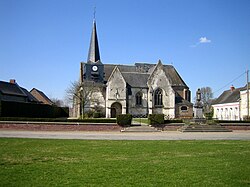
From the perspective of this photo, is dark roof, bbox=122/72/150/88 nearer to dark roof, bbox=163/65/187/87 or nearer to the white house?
dark roof, bbox=163/65/187/87

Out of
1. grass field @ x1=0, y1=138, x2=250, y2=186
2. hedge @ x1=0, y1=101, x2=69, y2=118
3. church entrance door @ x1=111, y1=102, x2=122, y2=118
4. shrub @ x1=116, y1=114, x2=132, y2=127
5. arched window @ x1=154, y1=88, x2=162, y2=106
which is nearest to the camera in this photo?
grass field @ x1=0, y1=138, x2=250, y2=186

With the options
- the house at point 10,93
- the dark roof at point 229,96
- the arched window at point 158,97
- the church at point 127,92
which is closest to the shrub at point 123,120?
the church at point 127,92

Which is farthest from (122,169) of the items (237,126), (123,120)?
(237,126)

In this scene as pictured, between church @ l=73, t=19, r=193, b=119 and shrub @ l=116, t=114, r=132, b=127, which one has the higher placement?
church @ l=73, t=19, r=193, b=119

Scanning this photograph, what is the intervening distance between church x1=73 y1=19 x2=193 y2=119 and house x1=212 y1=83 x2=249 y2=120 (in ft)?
26.2

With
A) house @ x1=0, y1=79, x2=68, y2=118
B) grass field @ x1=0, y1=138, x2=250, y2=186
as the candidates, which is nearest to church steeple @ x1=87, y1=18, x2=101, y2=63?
house @ x1=0, y1=79, x2=68, y2=118

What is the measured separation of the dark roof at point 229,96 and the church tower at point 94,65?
2551 centimetres

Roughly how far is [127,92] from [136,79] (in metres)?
3.87

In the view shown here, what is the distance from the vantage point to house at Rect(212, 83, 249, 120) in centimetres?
4489

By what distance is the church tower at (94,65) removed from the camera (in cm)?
5062

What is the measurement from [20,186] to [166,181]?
3441 millimetres

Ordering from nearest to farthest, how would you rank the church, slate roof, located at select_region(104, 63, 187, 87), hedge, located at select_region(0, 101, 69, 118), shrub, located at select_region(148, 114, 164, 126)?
shrub, located at select_region(148, 114, 164, 126) → hedge, located at select_region(0, 101, 69, 118) → the church → slate roof, located at select_region(104, 63, 187, 87)

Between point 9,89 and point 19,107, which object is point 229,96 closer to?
point 19,107

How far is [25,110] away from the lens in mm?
35625
